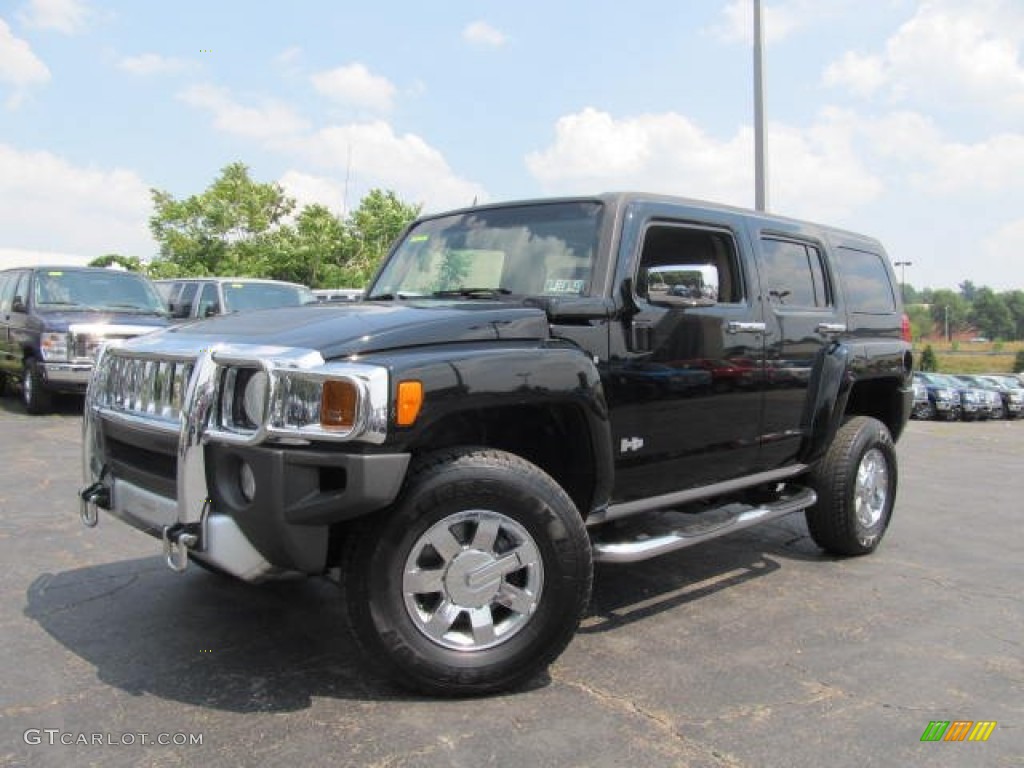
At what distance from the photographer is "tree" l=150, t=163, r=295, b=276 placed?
114 ft

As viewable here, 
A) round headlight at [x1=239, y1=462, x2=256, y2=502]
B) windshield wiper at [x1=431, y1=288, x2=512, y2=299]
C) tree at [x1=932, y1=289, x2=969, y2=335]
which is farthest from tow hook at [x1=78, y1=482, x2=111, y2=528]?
tree at [x1=932, y1=289, x2=969, y2=335]

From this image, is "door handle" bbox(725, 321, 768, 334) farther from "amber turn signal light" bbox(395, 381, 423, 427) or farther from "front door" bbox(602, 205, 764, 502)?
"amber turn signal light" bbox(395, 381, 423, 427)

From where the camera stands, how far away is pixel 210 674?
3266mm

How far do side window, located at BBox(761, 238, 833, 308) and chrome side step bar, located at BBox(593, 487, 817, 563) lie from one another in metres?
1.09

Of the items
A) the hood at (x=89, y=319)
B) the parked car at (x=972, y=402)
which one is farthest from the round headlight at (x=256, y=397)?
the parked car at (x=972, y=402)

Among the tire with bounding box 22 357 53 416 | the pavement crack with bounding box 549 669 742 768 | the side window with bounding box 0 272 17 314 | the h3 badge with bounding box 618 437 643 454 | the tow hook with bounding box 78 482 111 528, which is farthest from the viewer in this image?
the side window with bounding box 0 272 17 314

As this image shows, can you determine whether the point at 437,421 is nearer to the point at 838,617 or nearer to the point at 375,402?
the point at 375,402

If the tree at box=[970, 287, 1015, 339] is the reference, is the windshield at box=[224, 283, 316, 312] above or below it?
below

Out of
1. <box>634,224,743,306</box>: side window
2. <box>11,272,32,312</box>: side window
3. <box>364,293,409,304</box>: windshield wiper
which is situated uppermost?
<box>11,272,32,312</box>: side window

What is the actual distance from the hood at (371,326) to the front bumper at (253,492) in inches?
12.2

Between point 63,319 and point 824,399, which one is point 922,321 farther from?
point 824,399

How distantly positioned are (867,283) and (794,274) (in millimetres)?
998

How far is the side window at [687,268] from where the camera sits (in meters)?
3.91

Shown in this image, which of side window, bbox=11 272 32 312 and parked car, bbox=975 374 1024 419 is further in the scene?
parked car, bbox=975 374 1024 419
